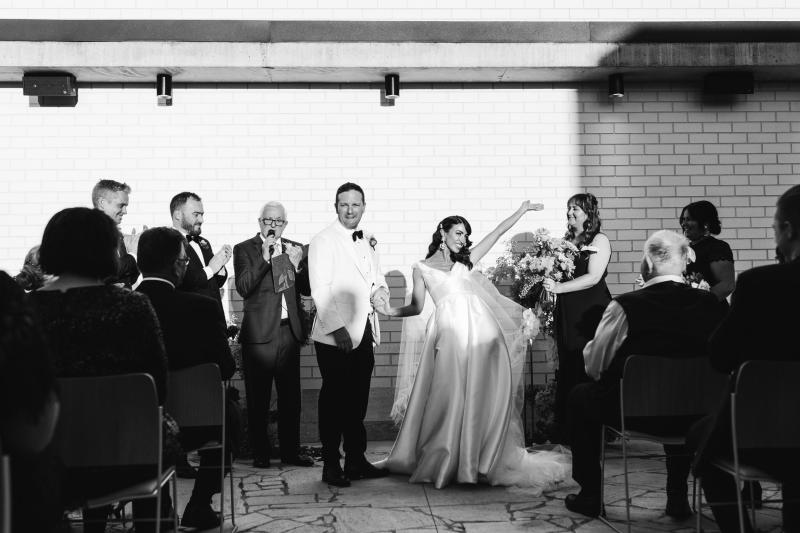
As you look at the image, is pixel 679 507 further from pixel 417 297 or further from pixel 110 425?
pixel 110 425

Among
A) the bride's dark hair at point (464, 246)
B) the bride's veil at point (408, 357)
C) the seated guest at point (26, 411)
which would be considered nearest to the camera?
the seated guest at point (26, 411)

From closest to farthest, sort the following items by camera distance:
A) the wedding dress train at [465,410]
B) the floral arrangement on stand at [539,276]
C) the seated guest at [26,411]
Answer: the seated guest at [26,411], the wedding dress train at [465,410], the floral arrangement on stand at [539,276]

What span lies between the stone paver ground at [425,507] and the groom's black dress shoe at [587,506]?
0.05 m

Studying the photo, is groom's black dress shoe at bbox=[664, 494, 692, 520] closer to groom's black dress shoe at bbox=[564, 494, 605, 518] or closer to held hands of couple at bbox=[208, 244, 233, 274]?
groom's black dress shoe at bbox=[564, 494, 605, 518]

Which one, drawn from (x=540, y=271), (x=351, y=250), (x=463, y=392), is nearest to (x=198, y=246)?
(x=351, y=250)

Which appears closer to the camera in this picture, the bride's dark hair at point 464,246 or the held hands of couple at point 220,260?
the bride's dark hair at point 464,246

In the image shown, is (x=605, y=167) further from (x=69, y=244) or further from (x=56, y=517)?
(x=56, y=517)

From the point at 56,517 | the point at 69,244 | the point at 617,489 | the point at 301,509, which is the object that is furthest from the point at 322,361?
the point at 56,517

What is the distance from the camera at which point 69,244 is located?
3.46 m

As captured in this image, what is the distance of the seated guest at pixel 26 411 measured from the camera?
2.22 meters

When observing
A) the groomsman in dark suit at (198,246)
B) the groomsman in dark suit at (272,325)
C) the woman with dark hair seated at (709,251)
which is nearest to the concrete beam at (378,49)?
the groomsman in dark suit at (198,246)

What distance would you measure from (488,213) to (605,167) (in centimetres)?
124

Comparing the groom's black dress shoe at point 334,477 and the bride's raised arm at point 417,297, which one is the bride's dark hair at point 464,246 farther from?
the groom's black dress shoe at point 334,477

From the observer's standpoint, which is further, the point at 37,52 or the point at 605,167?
the point at 605,167
